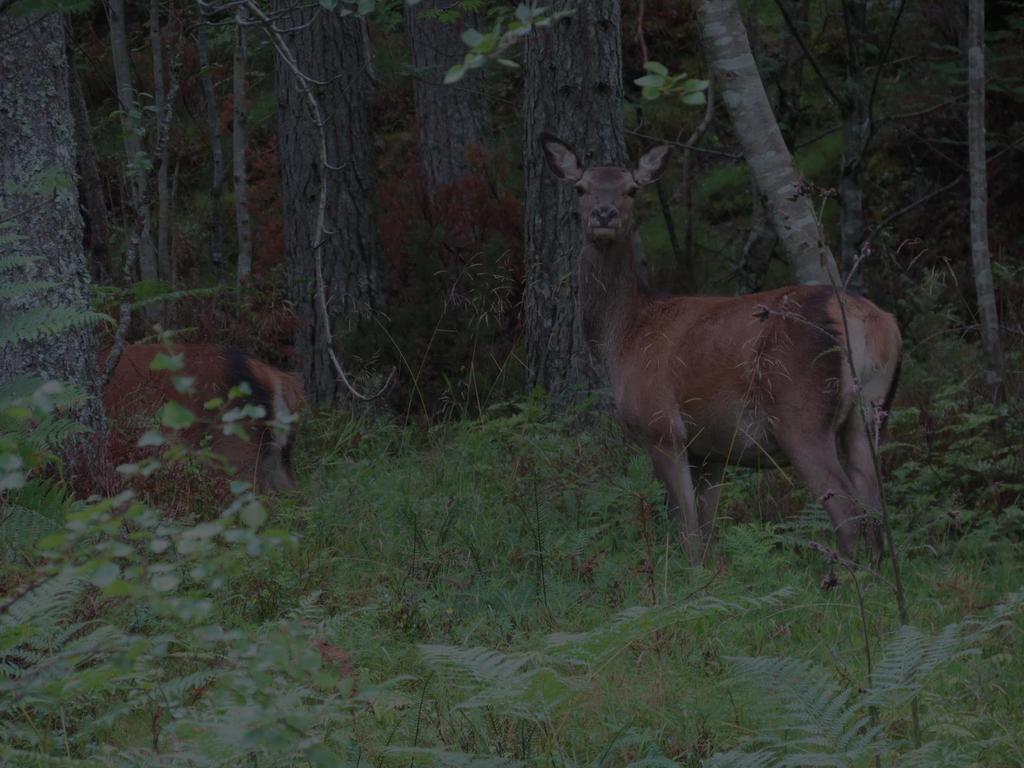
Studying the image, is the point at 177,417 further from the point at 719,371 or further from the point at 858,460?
the point at 858,460

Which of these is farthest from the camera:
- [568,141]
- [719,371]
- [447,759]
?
[568,141]

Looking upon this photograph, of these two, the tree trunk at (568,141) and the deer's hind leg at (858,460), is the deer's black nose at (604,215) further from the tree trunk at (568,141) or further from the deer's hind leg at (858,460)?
the deer's hind leg at (858,460)

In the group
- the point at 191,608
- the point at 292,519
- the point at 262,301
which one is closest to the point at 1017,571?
the point at 292,519

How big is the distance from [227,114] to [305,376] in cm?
945

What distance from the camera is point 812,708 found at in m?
3.45

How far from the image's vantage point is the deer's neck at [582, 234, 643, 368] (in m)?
7.87

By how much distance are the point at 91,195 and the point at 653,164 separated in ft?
20.3

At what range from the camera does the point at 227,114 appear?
62.8 ft

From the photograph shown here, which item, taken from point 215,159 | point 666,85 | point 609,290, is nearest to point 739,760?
point 666,85

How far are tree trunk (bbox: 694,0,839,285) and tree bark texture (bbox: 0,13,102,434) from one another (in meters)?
3.36

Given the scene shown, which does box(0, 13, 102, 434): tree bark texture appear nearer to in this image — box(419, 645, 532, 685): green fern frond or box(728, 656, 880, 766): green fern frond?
box(419, 645, 532, 685): green fern frond

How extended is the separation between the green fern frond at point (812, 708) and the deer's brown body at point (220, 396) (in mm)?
4774

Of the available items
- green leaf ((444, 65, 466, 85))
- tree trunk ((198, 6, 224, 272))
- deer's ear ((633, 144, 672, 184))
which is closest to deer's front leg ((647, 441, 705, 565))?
deer's ear ((633, 144, 672, 184))

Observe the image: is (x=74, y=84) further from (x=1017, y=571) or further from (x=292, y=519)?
(x=1017, y=571)
